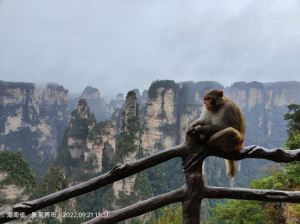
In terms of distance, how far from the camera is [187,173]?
1.99 m

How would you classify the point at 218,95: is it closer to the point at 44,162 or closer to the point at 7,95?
the point at 44,162

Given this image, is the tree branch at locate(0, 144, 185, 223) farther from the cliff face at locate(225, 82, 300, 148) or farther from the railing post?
the cliff face at locate(225, 82, 300, 148)

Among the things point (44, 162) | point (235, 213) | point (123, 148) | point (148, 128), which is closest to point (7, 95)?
point (44, 162)

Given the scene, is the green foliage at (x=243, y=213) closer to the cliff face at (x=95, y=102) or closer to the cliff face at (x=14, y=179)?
the cliff face at (x=14, y=179)

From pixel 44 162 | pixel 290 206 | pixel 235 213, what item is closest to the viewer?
pixel 290 206

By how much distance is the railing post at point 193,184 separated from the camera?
1.98 m

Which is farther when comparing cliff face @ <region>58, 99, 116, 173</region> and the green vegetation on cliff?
cliff face @ <region>58, 99, 116, 173</region>

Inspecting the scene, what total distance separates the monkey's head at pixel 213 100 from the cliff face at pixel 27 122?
6023 centimetres

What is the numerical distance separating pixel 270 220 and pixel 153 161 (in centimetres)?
1119

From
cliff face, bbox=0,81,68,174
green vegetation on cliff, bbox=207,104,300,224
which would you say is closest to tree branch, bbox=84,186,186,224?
green vegetation on cliff, bbox=207,104,300,224

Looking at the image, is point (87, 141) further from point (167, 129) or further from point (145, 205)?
point (145, 205)

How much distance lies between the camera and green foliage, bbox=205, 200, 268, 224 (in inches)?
515

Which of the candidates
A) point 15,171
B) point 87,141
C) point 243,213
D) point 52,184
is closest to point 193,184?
point 243,213

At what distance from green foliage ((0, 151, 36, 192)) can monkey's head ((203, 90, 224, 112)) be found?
2505 centimetres
